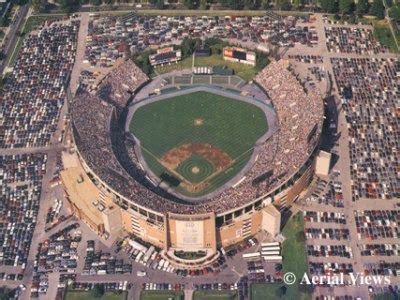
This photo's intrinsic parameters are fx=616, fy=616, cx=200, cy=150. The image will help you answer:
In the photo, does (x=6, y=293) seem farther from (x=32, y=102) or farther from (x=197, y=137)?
(x=32, y=102)

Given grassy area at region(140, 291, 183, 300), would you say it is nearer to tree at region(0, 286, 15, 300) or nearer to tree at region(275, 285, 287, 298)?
tree at region(275, 285, 287, 298)

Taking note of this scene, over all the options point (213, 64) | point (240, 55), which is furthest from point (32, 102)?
point (240, 55)

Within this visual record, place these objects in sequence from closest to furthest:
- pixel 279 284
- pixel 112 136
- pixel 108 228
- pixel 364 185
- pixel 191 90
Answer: pixel 279 284, pixel 108 228, pixel 364 185, pixel 112 136, pixel 191 90

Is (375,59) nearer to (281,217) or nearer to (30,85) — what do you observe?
(281,217)

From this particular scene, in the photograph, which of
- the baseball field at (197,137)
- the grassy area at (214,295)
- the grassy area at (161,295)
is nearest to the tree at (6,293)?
the grassy area at (161,295)

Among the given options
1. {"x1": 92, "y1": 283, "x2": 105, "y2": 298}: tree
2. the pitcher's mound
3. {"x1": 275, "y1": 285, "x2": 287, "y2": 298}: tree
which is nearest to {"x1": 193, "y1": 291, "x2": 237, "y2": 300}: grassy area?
{"x1": 275, "y1": 285, "x2": 287, "y2": 298}: tree

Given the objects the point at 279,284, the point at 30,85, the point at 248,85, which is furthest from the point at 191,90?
the point at 279,284
